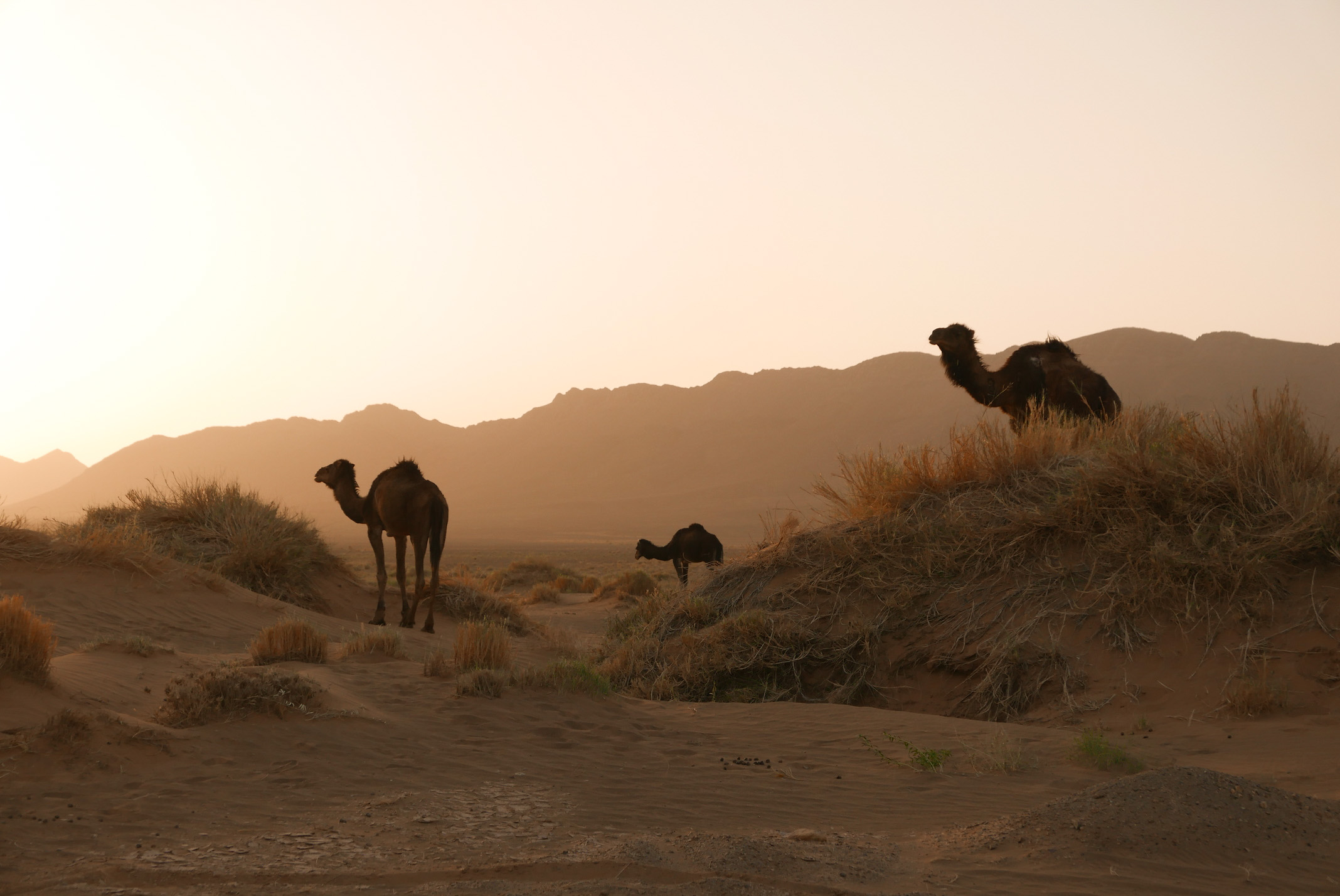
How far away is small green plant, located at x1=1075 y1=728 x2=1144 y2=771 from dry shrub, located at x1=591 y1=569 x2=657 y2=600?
1908 centimetres

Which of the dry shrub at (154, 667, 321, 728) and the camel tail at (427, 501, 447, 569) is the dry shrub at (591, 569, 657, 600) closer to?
the camel tail at (427, 501, 447, 569)

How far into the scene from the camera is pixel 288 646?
9203 mm

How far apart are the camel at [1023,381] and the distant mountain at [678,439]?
57.0 metres

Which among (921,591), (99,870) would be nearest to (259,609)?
(921,591)

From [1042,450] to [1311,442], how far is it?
2662 mm

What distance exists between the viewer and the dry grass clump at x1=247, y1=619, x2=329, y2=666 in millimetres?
9070

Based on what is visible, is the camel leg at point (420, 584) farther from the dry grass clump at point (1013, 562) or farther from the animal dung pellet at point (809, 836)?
the animal dung pellet at point (809, 836)

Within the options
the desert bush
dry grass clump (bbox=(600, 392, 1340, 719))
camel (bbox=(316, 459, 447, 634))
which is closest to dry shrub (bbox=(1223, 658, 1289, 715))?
dry grass clump (bbox=(600, 392, 1340, 719))

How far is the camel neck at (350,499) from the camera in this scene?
1661cm

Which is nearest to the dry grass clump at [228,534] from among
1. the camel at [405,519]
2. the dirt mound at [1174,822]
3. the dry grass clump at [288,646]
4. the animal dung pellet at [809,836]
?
the camel at [405,519]

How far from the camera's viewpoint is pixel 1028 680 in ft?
29.4

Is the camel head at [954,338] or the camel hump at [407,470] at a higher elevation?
the camel head at [954,338]

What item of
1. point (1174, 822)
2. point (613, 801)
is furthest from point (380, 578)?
point (1174, 822)

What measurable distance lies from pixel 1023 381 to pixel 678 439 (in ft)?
367
